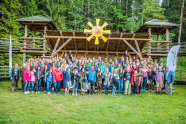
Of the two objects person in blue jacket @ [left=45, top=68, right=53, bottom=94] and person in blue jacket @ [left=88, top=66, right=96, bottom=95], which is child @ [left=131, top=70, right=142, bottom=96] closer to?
person in blue jacket @ [left=88, top=66, right=96, bottom=95]

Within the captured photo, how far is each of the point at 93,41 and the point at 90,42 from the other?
390 millimetres

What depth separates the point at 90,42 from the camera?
14.1 meters

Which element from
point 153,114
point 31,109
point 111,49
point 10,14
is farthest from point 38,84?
point 10,14

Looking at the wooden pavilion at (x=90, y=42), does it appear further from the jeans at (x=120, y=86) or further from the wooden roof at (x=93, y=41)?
the jeans at (x=120, y=86)

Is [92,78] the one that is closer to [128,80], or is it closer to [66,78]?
[66,78]

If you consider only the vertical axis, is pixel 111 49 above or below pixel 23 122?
above

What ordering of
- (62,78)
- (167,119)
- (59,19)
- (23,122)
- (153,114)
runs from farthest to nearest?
1. (59,19)
2. (62,78)
3. (153,114)
4. (167,119)
5. (23,122)

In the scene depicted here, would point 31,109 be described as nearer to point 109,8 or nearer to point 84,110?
point 84,110

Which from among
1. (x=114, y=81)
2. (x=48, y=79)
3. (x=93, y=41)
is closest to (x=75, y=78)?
(x=48, y=79)

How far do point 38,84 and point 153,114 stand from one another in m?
6.97

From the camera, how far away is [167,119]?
4.52 metres

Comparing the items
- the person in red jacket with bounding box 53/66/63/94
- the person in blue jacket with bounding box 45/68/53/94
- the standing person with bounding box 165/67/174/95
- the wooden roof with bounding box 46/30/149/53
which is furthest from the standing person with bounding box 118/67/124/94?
the wooden roof with bounding box 46/30/149/53

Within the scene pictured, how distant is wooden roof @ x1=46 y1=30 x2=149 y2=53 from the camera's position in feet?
39.4

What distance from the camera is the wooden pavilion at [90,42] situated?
12047 millimetres
